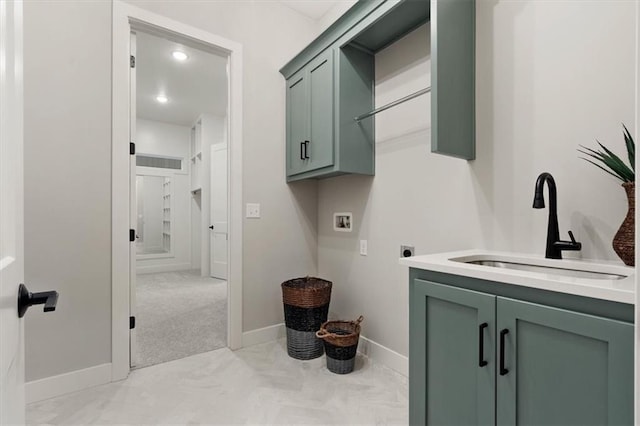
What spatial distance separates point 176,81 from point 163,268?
356 centimetres

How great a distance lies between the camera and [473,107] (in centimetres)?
169

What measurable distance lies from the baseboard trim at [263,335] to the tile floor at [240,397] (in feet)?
0.90

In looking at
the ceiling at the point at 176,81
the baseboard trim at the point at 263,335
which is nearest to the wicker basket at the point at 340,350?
the baseboard trim at the point at 263,335

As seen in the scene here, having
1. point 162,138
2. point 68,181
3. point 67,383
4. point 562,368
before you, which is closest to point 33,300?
point 562,368

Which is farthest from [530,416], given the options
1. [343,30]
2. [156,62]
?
[156,62]

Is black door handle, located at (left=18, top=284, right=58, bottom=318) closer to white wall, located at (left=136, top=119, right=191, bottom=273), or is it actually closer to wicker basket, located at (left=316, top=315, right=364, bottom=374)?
wicker basket, located at (left=316, top=315, right=364, bottom=374)

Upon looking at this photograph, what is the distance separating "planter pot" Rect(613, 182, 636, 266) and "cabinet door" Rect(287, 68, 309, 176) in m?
1.89

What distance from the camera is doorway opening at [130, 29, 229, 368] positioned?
2926 mm

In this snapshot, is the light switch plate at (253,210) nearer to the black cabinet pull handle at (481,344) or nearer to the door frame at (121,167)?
the door frame at (121,167)

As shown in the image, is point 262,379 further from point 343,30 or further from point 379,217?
point 343,30

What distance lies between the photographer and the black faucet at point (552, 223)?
1265 mm

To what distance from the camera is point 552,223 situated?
1311mm

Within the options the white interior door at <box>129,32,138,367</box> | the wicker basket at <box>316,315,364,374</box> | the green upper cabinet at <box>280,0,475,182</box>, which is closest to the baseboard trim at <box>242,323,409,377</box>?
the wicker basket at <box>316,315,364,374</box>

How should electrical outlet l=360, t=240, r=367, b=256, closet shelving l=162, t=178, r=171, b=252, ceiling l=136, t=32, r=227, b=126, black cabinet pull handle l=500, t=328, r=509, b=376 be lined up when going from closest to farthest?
black cabinet pull handle l=500, t=328, r=509, b=376
electrical outlet l=360, t=240, r=367, b=256
ceiling l=136, t=32, r=227, b=126
closet shelving l=162, t=178, r=171, b=252
